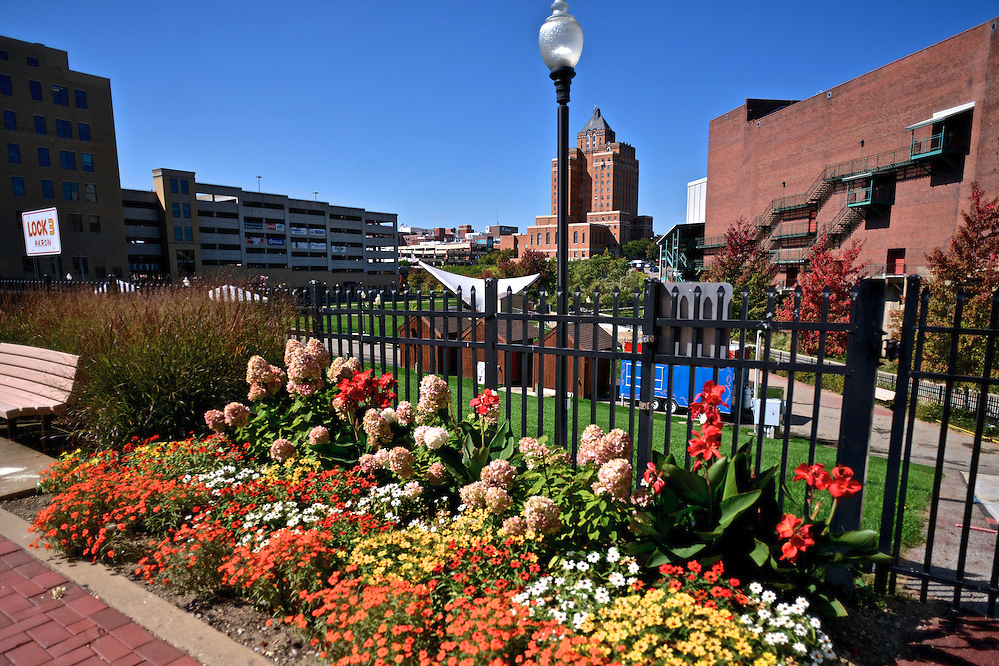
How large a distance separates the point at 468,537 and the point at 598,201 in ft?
425

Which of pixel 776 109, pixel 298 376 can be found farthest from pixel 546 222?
pixel 298 376

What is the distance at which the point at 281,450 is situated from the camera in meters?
3.66

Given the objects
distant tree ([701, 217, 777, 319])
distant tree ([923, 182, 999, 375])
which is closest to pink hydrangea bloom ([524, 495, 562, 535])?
distant tree ([923, 182, 999, 375])

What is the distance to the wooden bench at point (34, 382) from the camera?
15.8 feet

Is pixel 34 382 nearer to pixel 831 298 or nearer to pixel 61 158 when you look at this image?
pixel 831 298

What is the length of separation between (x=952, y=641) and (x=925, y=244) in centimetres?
3696

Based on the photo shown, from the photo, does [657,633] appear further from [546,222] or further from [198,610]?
[546,222]

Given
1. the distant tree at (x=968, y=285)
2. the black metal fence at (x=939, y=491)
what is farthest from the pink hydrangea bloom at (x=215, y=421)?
the distant tree at (x=968, y=285)

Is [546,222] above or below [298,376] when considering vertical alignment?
above

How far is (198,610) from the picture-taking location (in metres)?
2.72

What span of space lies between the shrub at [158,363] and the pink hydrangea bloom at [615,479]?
386cm

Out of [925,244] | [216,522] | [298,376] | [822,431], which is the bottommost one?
[822,431]

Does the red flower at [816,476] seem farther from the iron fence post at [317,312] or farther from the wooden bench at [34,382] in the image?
the wooden bench at [34,382]

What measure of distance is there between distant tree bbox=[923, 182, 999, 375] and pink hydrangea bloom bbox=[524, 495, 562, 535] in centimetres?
1187
